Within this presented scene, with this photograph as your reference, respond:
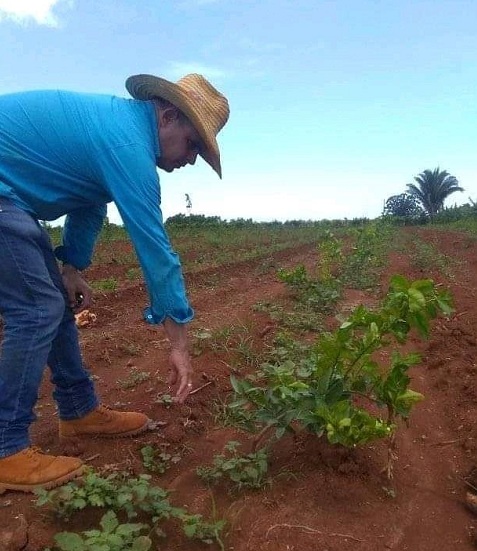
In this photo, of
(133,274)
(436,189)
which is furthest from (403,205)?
(133,274)

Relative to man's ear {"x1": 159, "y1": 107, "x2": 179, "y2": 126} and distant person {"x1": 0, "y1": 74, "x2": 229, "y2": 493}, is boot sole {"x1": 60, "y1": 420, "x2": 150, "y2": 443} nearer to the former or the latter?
distant person {"x1": 0, "y1": 74, "x2": 229, "y2": 493}

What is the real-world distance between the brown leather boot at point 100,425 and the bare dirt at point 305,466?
0.05 meters

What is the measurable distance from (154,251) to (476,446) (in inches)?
63.7

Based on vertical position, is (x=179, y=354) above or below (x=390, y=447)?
above

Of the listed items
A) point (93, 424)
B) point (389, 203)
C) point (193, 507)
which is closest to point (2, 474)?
point (93, 424)

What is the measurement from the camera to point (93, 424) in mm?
2699

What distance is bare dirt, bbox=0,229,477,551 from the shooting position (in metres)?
1.97

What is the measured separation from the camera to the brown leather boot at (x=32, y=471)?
2.22m

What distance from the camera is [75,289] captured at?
2773 millimetres

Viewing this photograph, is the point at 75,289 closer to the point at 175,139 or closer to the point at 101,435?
the point at 101,435

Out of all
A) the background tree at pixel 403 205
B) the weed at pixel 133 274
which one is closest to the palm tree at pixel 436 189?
the background tree at pixel 403 205

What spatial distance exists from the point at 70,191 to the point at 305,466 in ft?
4.55

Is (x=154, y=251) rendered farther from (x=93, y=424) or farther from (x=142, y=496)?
(x=93, y=424)

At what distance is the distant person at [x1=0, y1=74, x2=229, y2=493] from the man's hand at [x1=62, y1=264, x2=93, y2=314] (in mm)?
439
